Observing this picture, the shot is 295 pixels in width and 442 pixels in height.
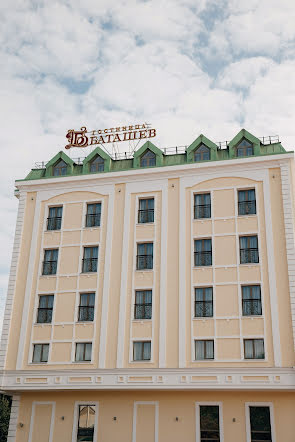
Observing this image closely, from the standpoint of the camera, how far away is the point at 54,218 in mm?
35312

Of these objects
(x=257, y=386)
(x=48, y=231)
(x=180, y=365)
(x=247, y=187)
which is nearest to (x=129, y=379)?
(x=180, y=365)

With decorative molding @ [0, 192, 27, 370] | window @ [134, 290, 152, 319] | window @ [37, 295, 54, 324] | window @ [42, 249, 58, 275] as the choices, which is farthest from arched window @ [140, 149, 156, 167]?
window @ [37, 295, 54, 324]

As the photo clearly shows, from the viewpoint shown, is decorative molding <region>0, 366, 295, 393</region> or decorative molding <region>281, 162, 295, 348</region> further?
decorative molding <region>281, 162, 295, 348</region>

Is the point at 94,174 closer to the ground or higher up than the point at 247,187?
higher up

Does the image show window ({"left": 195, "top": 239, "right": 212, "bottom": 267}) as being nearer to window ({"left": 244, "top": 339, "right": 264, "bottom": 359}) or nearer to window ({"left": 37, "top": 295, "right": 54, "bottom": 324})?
Answer: window ({"left": 244, "top": 339, "right": 264, "bottom": 359})

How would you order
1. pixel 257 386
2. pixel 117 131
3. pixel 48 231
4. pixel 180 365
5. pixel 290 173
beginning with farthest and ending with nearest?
1. pixel 117 131
2. pixel 48 231
3. pixel 290 173
4. pixel 180 365
5. pixel 257 386

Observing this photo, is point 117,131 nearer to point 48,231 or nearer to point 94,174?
point 94,174

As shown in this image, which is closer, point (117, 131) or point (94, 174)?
point (94, 174)

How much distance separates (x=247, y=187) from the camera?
32062mm

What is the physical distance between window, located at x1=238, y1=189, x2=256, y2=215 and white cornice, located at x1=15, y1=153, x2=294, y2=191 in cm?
163

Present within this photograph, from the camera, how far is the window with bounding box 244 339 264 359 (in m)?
28.1

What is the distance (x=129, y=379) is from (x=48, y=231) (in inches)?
460

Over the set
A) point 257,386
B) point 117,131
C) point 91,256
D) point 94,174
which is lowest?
point 257,386

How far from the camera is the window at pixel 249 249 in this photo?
1195 inches
